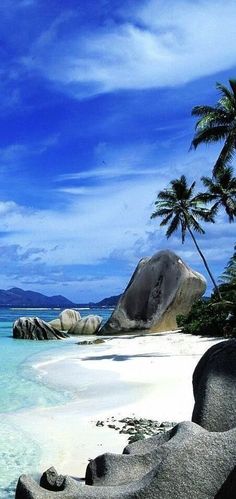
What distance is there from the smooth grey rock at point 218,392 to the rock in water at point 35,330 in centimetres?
2915

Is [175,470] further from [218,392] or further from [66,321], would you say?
[66,321]

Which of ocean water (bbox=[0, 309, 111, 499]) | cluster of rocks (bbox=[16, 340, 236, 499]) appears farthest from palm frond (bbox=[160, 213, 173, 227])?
cluster of rocks (bbox=[16, 340, 236, 499])

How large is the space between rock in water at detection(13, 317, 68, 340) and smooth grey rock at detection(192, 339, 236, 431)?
29.1 m

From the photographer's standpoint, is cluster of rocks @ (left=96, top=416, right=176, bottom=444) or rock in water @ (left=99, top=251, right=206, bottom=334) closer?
cluster of rocks @ (left=96, top=416, right=176, bottom=444)

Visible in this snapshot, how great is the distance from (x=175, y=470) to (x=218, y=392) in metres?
1.14

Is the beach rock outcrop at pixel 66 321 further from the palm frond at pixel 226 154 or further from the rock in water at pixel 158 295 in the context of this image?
the palm frond at pixel 226 154

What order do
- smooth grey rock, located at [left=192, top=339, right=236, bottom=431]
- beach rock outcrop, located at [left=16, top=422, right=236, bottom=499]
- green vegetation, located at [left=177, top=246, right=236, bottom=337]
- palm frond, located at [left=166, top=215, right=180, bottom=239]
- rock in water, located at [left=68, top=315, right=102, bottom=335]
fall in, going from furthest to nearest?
palm frond, located at [left=166, top=215, right=180, bottom=239] < rock in water, located at [left=68, top=315, right=102, bottom=335] < green vegetation, located at [left=177, top=246, right=236, bottom=337] < smooth grey rock, located at [left=192, top=339, right=236, bottom=431] < beach rock outcrop, located at [left=16, top=422, right=236, bottom=499]

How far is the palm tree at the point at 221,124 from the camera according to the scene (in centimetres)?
2681

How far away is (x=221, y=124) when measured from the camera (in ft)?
89.7

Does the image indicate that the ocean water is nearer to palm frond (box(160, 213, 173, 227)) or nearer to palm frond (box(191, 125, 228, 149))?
palm frond (box(191, 125, 228, 149))

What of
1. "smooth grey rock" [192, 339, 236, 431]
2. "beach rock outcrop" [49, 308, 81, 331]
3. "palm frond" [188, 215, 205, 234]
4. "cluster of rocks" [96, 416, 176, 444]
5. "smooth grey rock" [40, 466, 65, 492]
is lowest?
"cluster of rocks" [96, 416, 176, 444]

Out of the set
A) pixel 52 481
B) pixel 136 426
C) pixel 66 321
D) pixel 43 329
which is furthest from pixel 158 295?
pixel 52 481

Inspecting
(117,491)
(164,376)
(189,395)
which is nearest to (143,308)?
(164,376)

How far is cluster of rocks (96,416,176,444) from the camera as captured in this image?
8.41m
